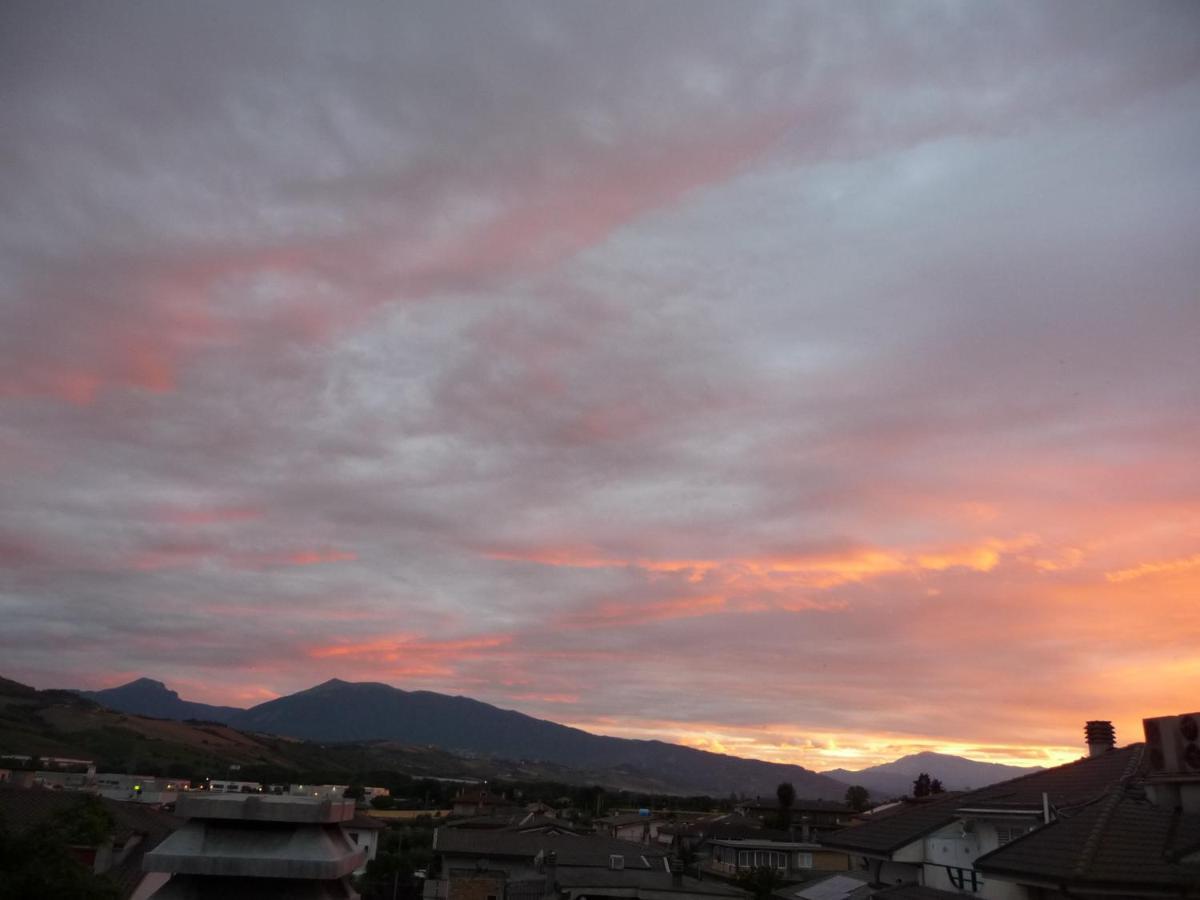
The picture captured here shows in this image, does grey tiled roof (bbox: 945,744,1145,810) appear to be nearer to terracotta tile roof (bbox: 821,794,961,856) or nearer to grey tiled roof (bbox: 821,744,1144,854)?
grey tiled roof (bbox: 821,744,1144,854)

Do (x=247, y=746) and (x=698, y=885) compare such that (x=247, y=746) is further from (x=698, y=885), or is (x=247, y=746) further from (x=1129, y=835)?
(x=1129, y=835)

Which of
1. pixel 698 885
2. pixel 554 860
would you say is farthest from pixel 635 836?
pixel 698 885

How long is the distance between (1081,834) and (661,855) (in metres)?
40.2

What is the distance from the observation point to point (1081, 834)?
1677cm

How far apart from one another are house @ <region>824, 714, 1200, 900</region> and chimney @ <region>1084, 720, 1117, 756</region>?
47mm

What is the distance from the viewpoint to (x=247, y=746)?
179625 millimetres

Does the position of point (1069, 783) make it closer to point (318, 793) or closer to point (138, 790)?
Result: point (318, 793)

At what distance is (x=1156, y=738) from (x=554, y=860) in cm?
3102

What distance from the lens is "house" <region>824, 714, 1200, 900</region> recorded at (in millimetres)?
14883

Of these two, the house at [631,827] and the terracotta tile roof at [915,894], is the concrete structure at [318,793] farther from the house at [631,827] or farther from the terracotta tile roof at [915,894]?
the house at [631,827]

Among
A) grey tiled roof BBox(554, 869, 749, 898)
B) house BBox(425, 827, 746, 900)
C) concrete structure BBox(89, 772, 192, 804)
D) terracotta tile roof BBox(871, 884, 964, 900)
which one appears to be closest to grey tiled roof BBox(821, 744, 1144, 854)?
terracotta tile roof BBox(871, 884, 964, 900)

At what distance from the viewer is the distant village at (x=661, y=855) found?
23.4 feet

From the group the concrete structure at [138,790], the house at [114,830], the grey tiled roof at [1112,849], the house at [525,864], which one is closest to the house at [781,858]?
the house at [525,864]

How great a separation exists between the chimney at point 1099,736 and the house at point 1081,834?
0.05 metres
